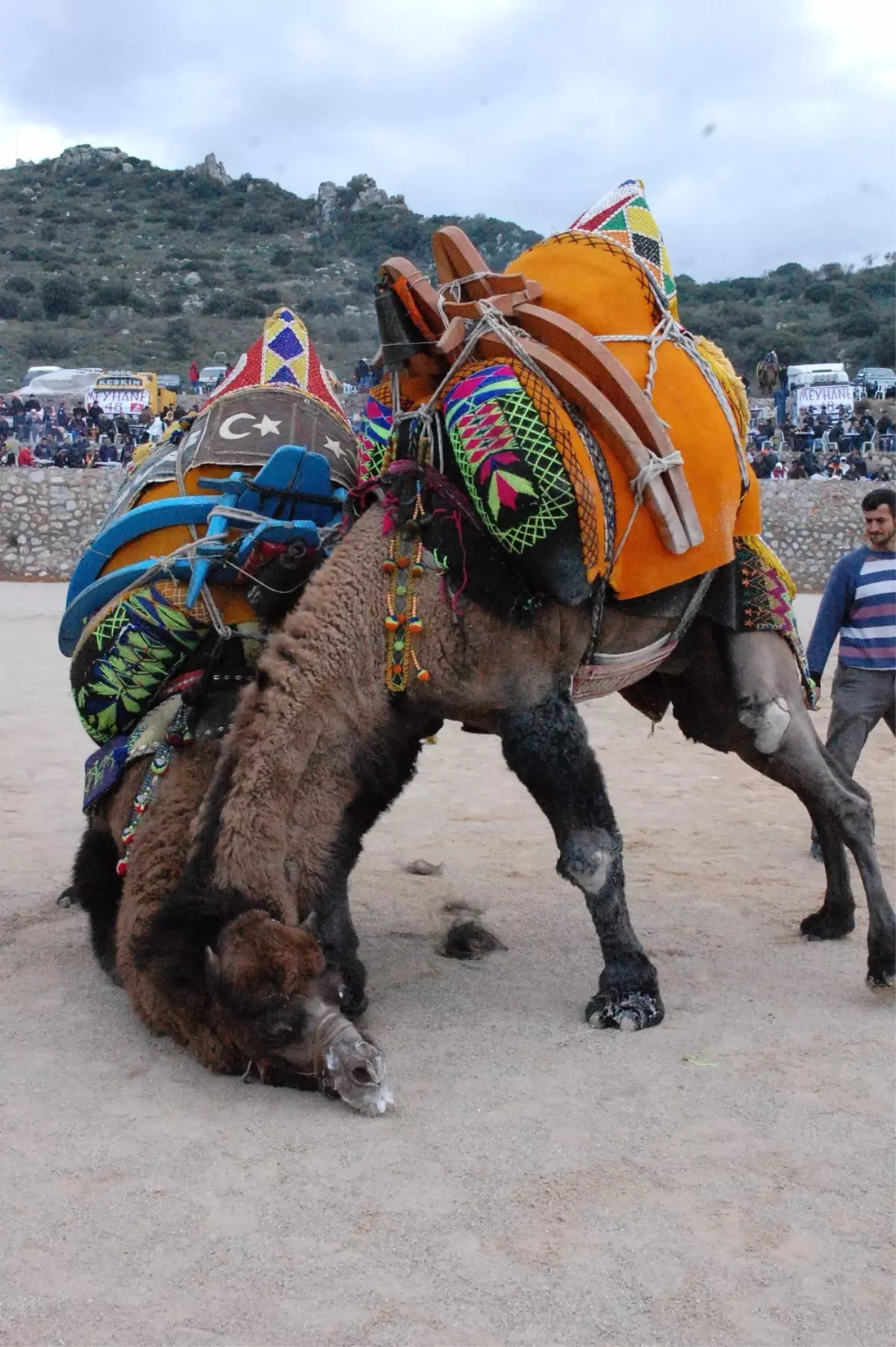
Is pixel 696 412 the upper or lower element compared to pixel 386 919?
upper

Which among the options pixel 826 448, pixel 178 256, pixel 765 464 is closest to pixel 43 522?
pixel 765 464

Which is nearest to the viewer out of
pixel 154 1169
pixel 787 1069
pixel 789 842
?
pixel 154 1169

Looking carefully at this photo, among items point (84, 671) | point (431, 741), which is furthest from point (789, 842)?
point (84, 671)

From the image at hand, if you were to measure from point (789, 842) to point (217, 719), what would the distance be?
4.16 m

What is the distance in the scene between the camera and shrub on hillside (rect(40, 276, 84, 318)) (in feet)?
201

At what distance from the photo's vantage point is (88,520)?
22797mm

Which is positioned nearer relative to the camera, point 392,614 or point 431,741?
point 392,614

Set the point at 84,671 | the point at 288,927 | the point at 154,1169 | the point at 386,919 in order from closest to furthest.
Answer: the point at 154,1169 → the point at 288,927 → the point at 84,671 → the point at 386,919

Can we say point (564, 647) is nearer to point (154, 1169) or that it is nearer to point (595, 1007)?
point (595, 1007)

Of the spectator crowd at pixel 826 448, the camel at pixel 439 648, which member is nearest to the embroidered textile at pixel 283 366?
the camel at pixel 439 648

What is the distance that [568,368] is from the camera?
4172mm

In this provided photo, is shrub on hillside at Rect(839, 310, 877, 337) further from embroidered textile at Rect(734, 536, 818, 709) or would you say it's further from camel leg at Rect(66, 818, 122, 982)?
camel leg at Rect(66, 818, 122, 982)

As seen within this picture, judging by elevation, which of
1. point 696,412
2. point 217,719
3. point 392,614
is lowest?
point 217,719

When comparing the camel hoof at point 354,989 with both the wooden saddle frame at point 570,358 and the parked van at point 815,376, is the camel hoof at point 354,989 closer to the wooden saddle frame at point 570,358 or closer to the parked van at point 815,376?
the wooden saddle frame at point 570,358
